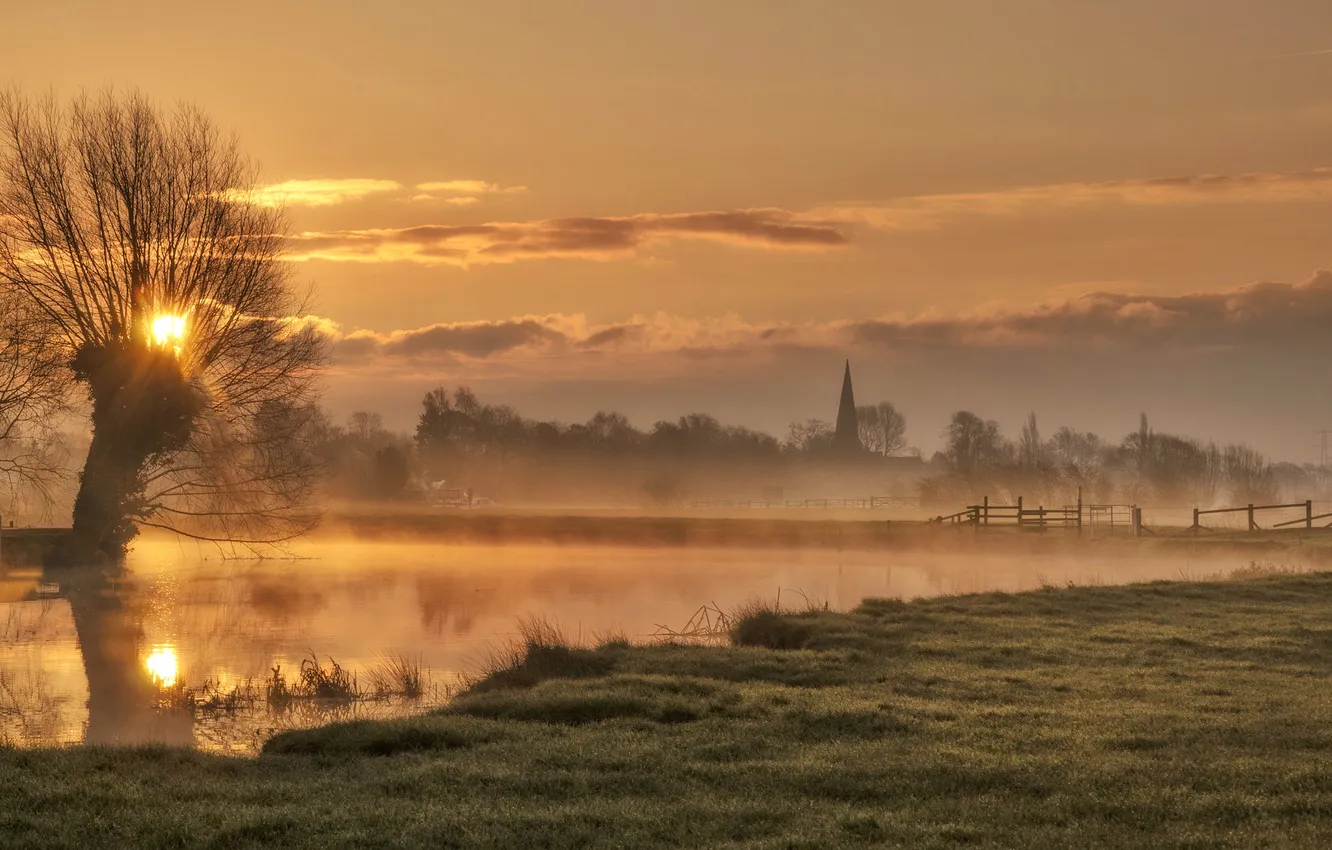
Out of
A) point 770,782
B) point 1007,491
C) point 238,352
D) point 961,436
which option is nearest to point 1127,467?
point 961,436

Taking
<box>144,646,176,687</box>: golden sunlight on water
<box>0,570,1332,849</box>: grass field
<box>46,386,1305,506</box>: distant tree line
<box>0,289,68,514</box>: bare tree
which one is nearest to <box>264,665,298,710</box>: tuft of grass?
<box>144,646,176,687</box>: golden sunlight on water

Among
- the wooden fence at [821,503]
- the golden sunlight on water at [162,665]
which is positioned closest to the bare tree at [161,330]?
the golden sunlight on water at [162,665]

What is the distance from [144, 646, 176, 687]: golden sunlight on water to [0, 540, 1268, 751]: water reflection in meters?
0.08

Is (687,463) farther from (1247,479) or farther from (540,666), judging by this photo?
(540,666)

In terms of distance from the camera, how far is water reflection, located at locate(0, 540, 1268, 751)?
706 inches

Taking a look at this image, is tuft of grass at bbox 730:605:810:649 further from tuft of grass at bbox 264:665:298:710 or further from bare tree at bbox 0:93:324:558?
bare tree at bbox 0:93:324:558

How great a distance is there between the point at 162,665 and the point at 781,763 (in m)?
15.4

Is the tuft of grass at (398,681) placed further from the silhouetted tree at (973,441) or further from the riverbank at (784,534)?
the silhouetted tree at (973,441)

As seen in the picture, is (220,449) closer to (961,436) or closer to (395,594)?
(395,594)

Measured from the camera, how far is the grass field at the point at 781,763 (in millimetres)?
9664

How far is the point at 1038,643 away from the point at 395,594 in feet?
80.2

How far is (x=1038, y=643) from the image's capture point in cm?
1969

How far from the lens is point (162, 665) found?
23.4 m

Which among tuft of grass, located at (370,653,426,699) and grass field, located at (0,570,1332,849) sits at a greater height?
grass field, located at (0,570,1332,849)
